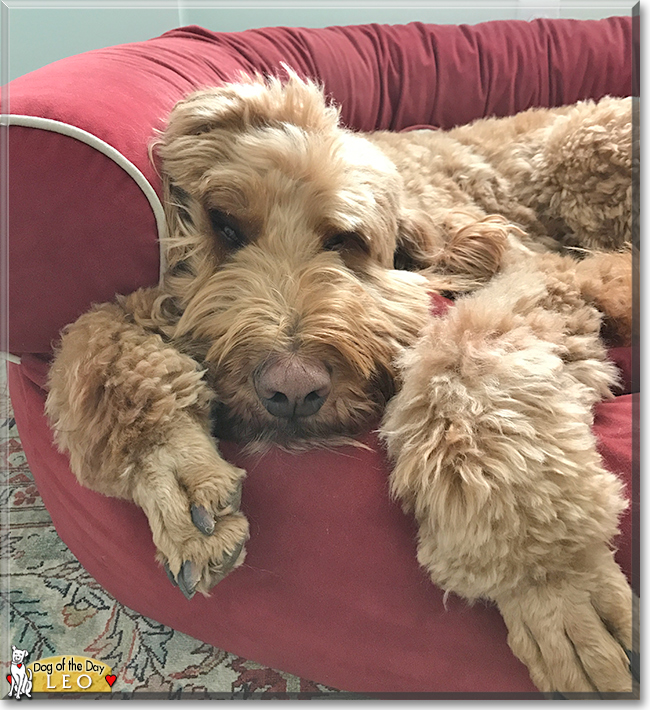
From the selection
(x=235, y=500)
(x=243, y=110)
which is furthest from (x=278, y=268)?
(x=235, y=500)

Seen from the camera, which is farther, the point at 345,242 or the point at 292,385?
the point at 345,242

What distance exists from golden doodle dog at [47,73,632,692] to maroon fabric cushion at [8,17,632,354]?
0.33 ft

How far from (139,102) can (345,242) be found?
61 centimetres

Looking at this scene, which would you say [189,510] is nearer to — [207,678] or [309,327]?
[309,327]

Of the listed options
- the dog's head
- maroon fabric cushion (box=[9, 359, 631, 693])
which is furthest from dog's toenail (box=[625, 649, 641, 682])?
the dog's head

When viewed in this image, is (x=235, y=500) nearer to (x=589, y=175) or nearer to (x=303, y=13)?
(x=589, y=175)

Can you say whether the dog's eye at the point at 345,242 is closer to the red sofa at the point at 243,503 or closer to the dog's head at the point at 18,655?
the red sofa at the point at 243,503

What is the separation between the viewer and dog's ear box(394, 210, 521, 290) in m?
1.77

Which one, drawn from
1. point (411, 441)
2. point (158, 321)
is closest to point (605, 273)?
point (411, 441)

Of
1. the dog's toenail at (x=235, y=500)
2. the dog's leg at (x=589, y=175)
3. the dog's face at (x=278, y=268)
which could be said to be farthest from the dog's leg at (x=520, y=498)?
the dog's leg at (x=589, y=175)

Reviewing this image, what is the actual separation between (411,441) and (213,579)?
1.53 ft

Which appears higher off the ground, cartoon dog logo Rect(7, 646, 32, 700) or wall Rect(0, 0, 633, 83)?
wall Rect(0, 0, 633, 83)

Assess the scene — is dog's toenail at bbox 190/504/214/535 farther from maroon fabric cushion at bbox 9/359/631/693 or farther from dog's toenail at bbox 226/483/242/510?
maroon fabric cushion at bbox 9/359/631/693

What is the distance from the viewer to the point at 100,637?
172 cm
